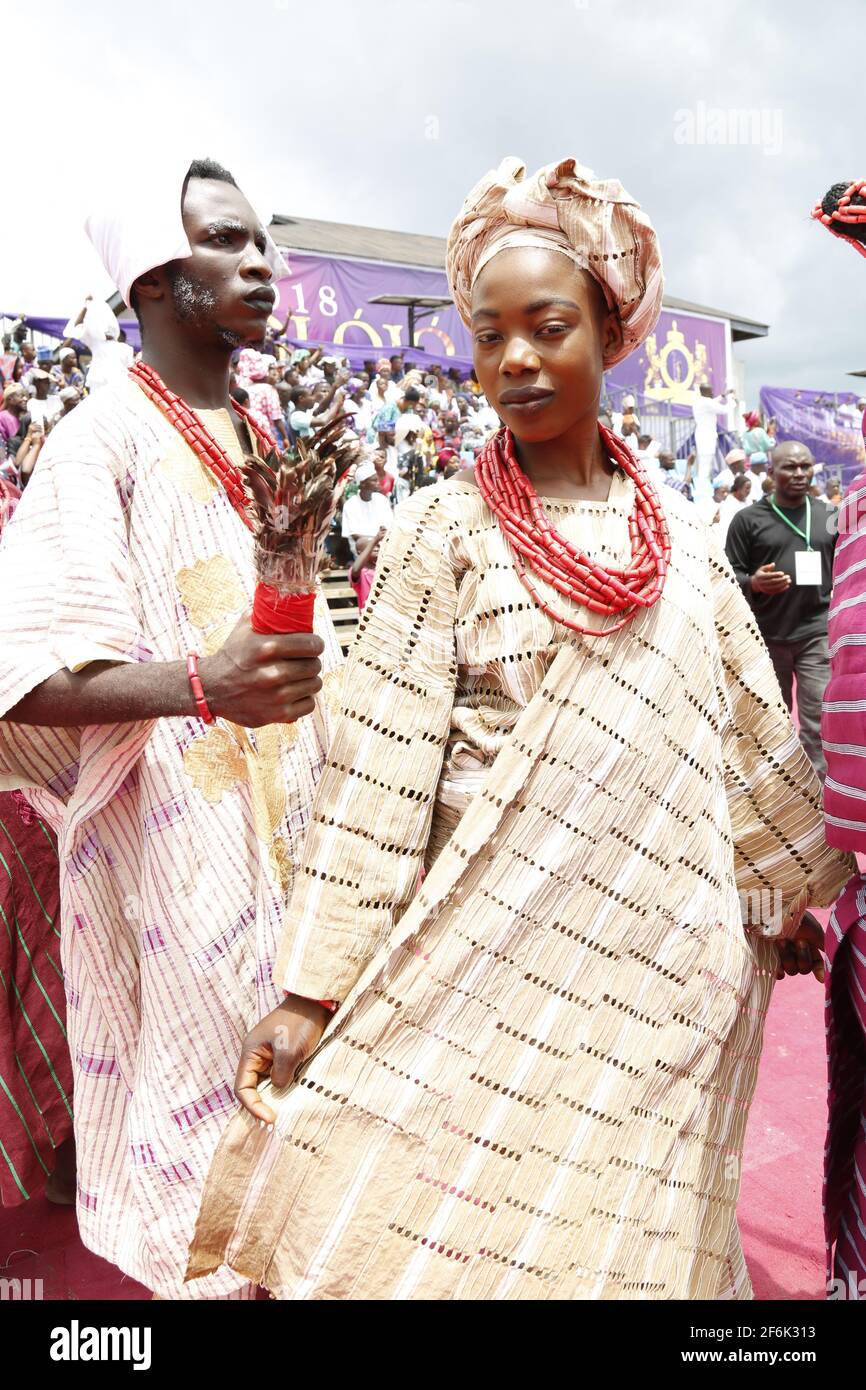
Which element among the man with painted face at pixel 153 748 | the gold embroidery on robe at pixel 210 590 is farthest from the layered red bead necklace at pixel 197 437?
the gold embroidery on robe at pixel 210 590

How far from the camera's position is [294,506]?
1397 millimetres

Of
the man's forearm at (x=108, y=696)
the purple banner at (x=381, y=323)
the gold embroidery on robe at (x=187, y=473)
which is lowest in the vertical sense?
the man's forearm at (x=108, y=696)

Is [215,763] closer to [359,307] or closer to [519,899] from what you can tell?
[519,899]

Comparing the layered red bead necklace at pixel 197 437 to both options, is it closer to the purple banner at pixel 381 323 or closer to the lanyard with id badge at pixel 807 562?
the lanyard with id badge at pixel 807 562

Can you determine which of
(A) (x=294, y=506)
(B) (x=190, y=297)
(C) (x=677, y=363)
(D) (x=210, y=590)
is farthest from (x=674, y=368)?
(A) (x=294, y=506)

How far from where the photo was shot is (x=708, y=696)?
1847 mm

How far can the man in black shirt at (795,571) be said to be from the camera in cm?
618

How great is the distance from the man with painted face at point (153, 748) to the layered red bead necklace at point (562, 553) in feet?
1.48

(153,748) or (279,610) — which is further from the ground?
(279,610)

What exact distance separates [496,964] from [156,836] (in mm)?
667

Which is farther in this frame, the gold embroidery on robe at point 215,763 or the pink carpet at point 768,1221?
the pink carpet at point 768,1221

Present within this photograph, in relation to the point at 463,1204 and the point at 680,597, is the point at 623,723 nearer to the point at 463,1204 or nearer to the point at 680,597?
the point at 680,597

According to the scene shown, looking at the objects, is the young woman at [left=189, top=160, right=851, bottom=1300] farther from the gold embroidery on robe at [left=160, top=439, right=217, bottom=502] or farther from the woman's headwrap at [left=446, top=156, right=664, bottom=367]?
the gold embroidery on robe at [left=160, top=439, right=217, bottom=502]

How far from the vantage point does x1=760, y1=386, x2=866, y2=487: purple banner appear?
88.0 ft
